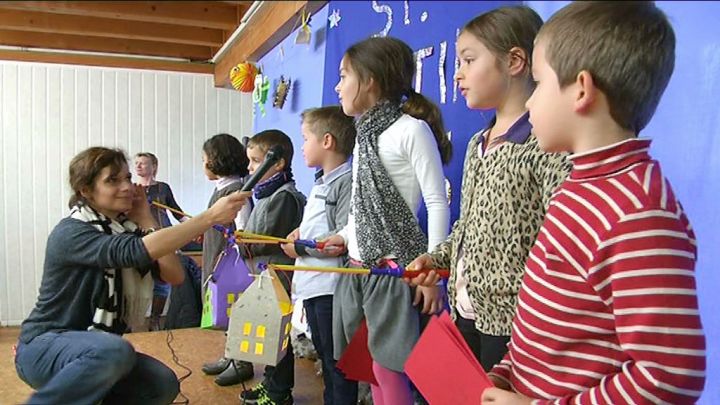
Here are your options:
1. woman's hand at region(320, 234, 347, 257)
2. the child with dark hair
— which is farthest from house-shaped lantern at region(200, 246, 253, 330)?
woman's hand at region(320, 234, 347, 257)

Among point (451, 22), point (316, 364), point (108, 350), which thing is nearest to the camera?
point (451, 22)

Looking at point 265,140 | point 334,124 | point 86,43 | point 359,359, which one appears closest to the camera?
point 86,43

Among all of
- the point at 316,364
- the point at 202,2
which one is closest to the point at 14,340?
the point at 202,2

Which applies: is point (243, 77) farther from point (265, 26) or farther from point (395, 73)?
point (395, 73)

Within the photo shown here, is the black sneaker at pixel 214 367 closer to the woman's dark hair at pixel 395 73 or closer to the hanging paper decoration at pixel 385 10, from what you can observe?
the woman's dark hair at pixel 395 73

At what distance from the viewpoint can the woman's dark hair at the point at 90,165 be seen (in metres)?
0.63

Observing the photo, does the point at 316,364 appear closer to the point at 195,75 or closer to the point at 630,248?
the point at 195,75

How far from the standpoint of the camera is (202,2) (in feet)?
1.10

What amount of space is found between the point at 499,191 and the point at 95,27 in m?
0.41

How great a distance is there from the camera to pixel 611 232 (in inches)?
16.5

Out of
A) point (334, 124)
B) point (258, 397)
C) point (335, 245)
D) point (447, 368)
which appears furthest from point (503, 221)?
point (258, 397)

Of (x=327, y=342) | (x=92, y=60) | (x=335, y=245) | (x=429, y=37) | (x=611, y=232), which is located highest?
(x=429, y=37)

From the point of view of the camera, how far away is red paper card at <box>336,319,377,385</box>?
95 centimetres

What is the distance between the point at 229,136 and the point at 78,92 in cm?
16
